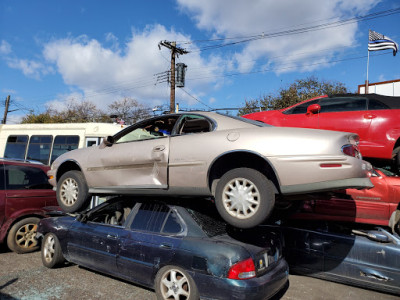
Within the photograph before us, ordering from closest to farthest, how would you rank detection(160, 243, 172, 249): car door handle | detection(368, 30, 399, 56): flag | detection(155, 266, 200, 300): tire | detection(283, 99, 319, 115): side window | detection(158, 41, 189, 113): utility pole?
detection(155, 266, 200, 300): tire → detection(160, 243, 172, 249): car door handle → detection(283, 99, 319, 115): side window → detection(368, 30, 399, 56): flag → detection(158, 41, 189, 113): utility pole

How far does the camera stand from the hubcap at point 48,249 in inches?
194

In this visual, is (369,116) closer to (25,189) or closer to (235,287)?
(235,287)

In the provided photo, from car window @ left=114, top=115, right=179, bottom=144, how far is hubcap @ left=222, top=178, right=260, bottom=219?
144cm

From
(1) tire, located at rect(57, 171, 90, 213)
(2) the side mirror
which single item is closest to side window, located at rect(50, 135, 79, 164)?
(1) tire, located at rect(57, 171, 90, 213)

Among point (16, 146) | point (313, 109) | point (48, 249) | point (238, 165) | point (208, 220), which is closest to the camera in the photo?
point (238, 165)

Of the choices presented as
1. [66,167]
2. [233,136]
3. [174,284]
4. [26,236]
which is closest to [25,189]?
[26,236]

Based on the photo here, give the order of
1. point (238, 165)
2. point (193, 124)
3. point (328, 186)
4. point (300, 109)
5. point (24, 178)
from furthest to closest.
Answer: point (24, 178), point (300, 109), point (193, 124), point (238, 165), point (328, 186)

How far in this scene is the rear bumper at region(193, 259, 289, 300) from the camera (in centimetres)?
310

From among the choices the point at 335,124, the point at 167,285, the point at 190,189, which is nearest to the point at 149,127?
the point at 190,189

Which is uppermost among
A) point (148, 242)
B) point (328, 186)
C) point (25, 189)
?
point (328, 186)

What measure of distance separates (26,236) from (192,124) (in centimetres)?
405

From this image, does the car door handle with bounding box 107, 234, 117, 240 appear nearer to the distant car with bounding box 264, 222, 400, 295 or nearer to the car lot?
the car lot

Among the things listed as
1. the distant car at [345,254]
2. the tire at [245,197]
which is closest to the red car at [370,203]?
the distant car at [345,254]

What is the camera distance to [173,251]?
352 centimetres
